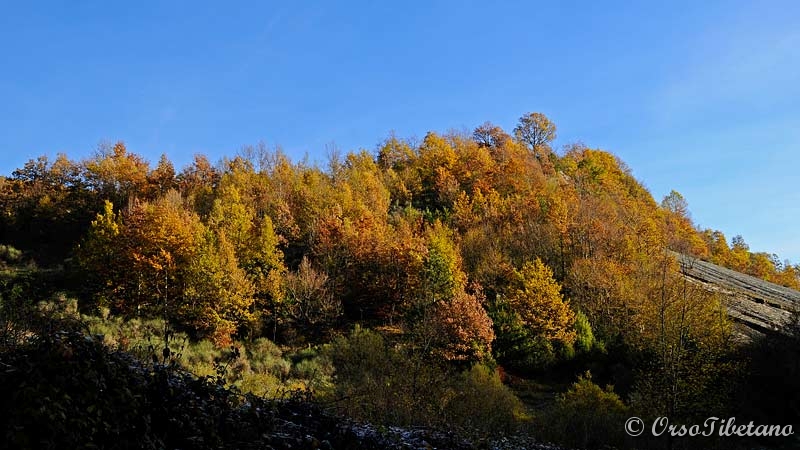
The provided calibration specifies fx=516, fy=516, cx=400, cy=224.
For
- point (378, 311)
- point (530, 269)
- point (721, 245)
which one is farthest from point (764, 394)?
point (721, 245)

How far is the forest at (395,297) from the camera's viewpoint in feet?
56.1

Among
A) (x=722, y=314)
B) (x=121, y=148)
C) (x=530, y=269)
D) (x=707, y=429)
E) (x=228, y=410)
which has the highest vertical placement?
(x=121, y=148)

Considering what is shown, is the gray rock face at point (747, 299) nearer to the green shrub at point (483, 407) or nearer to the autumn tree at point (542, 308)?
the autumn tree at point (542, 308)

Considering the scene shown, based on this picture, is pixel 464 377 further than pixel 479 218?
No

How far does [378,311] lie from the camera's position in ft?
135

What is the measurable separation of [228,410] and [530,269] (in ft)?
110

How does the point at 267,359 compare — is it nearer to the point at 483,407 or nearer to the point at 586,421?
the point at 483,407

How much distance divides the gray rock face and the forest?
4.08 metres

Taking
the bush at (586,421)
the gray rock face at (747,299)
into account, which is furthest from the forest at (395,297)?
the gray rock face at (747,299)

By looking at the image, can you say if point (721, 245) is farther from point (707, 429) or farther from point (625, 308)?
point (707, 429)

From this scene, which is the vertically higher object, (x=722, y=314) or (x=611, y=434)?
(x=722, y=314)

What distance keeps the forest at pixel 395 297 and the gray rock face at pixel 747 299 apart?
408cm

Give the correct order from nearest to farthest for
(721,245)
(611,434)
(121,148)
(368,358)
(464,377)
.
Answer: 1. (611,434)
2. (464,377)
3. (368,358)
4. (121,148)
5. (721,245)

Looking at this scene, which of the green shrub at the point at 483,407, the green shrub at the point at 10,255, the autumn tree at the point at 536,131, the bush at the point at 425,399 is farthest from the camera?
the autumn tree at the point at 536,131
